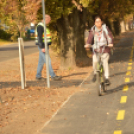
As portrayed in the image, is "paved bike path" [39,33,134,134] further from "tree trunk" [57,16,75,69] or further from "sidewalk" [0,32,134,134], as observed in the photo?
"tree trunk" [57,16,75,69]

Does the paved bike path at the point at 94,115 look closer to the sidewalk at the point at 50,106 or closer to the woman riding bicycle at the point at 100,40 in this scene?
the sidewalk at the point at 50,106

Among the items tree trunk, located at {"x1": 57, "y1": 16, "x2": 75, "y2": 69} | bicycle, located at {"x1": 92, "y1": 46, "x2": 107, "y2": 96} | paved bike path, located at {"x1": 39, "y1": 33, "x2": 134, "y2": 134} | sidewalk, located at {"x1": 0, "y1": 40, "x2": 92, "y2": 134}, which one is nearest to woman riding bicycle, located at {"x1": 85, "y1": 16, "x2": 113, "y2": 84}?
bicycle, located at {"x1": 92, "y1": 46, "x2": 107, "y2": 96}

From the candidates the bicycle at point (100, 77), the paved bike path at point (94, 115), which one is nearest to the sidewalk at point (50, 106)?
the paved bike path at point (94, 115)

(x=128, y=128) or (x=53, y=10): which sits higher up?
(x=53, y=10)

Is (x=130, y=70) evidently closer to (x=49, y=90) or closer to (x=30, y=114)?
(x=49, y=90)

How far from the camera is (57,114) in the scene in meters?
7.36

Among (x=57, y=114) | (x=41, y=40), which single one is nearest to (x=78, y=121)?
(x=57, y=114)

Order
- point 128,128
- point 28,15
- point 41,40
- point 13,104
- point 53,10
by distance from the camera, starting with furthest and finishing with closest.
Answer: point 53,10, point 41,40, point 28,15, point 13,104, point 128,128

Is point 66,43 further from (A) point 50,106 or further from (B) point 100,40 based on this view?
(A) point 50,106

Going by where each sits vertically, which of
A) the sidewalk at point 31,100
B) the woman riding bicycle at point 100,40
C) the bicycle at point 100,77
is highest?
the woman riding bicycle at point 100,40

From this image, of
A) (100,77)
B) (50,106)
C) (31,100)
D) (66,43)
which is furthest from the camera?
(66,43)

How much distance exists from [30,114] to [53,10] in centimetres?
619

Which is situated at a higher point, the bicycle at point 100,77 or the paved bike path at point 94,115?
the bicycle at point 100,77

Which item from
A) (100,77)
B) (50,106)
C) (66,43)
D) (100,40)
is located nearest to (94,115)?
(50,106)
